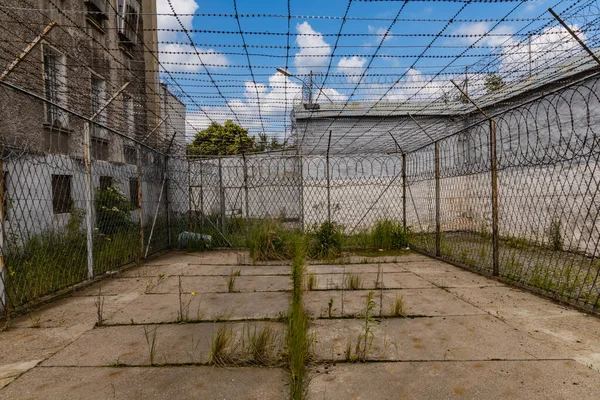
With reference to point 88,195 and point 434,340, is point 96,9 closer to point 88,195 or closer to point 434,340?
point 88,195

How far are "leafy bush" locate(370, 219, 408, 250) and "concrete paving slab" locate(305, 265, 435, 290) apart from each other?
86.9 inches

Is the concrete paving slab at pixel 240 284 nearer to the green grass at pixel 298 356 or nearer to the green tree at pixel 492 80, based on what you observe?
the green grass at pixel 298 356

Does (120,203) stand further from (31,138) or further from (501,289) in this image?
(501,289)

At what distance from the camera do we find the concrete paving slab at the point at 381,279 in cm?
410

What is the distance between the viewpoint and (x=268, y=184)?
781 cm

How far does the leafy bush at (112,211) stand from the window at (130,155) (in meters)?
0.54

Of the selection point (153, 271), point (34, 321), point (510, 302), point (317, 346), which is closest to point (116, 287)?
point (153, 271)

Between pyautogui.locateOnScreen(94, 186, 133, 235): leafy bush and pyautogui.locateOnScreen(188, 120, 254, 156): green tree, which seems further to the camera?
pyautogui.locateOnScreen(188, 120, 254, 156): green tree

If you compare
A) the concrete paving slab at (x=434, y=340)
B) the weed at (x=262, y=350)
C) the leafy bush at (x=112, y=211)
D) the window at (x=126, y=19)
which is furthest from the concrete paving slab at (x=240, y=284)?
the window at (x=126, y=19)

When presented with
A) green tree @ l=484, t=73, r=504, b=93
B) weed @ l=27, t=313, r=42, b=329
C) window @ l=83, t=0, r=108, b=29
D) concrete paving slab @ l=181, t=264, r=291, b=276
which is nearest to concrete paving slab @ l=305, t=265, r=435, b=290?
concrete paving slab @ l=181, t=264, r=291, b=276

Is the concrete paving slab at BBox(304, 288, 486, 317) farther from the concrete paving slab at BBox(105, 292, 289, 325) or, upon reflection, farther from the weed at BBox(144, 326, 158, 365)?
the weed at BBox(144, 326, 158, 365)

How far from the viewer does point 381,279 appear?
4391 millimetres

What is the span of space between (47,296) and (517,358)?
3.94 metres

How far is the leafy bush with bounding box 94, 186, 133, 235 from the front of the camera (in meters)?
5.19
